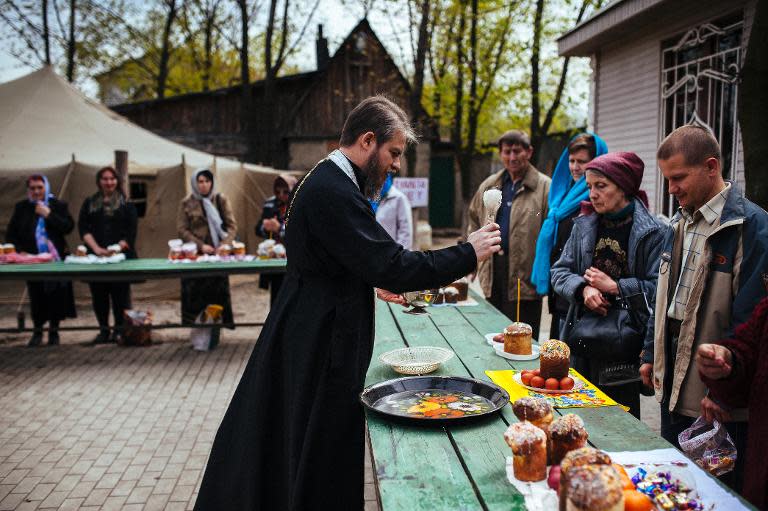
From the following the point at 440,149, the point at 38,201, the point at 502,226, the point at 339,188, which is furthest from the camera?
the point at 440,149

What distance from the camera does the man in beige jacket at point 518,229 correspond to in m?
4.90

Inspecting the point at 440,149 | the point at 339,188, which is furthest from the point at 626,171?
the point at 440,149

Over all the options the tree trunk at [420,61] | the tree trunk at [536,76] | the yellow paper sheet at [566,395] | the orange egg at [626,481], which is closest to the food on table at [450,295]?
the yellow paper sheet at [566,395]

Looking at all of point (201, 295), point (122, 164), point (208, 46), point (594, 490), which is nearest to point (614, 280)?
point (594, 490)

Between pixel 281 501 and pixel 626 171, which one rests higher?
pixel 626 171

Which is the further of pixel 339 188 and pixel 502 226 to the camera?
pixel 502 226

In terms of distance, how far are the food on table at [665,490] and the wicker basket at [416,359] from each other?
3.83 ft

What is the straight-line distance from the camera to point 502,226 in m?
5.04

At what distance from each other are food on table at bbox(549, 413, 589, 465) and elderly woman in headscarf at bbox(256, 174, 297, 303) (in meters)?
5.95

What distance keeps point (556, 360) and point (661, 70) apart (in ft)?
22.8

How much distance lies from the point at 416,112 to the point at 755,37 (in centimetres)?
1264

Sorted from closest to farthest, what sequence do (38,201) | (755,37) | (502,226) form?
(755,37)
(502,226)
(38,201)

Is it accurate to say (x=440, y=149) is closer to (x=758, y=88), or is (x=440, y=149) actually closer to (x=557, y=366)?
(x=758, y=88)

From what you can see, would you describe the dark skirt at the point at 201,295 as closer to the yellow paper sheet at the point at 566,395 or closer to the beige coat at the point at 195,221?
the beige coat at the point at 195,221
